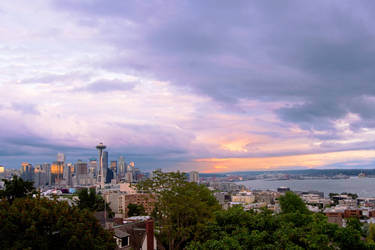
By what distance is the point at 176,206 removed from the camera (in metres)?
29.1

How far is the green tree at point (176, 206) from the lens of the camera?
29.2 m

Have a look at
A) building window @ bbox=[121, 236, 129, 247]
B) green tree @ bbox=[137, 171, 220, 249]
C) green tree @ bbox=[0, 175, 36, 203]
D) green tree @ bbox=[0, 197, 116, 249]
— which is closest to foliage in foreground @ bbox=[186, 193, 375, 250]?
green tree @ bbox=[0, 197, 116, 249]

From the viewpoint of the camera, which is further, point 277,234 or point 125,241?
point 125,241

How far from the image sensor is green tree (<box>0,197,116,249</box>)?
14328mm

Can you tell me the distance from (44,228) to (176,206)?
592 inches

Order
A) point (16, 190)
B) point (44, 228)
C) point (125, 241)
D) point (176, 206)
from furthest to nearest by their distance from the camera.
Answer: point (176, 206) → point (16, 190) → point (125, 241) → point (44, 228)

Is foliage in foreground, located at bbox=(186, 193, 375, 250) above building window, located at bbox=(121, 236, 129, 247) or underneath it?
above

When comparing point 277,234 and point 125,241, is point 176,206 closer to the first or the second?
point 125,241

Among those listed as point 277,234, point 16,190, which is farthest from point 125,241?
point 277,234

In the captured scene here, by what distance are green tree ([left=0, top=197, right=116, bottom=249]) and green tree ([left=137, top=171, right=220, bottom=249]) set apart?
1315 centimetres

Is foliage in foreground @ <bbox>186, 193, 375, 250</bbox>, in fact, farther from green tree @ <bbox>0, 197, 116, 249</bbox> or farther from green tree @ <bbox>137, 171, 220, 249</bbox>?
green tree @ <bbox>137, 171, 220, 249</bbox>

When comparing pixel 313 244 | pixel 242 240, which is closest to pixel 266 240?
pixel 242 240

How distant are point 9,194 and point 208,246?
22261 millimetres

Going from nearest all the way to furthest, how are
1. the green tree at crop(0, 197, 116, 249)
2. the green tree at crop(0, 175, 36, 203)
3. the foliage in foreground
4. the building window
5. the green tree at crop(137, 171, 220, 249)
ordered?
the foliage in foreground → the green tree at crop(0, 197, 116, 249) → the building window → the green tree at crop(0, 175, 36, 203) → the green tree at crop(137, 171, 220, 249)
